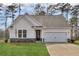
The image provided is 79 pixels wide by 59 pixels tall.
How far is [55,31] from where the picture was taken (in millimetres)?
32188

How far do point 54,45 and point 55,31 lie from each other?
0.25 m

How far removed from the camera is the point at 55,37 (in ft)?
106

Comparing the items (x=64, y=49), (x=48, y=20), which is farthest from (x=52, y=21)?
(x=64, y=49)

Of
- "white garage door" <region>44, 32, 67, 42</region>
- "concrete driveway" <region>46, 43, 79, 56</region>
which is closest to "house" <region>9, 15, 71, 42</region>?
"white garage door" <region>44, 32, 67, 42</region>

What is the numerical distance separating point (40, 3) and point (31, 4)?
0.54 ft

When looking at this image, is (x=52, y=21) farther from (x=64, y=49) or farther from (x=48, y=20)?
(x=64, y=49)

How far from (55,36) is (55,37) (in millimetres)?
18

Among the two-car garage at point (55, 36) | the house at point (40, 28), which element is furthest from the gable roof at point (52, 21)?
the two-car garage at point (55, 36)

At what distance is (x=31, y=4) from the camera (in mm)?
32219

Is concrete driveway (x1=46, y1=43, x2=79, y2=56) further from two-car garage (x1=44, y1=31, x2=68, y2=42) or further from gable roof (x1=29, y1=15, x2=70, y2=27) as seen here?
gable roof (x1=29, y1=15, x2=70, y2=27)

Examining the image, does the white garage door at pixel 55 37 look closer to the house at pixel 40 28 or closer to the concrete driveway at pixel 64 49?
the house at pixel 40 28

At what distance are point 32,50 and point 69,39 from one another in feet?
2.25

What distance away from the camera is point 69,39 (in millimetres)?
32219

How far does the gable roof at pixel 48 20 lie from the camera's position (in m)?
32.2
